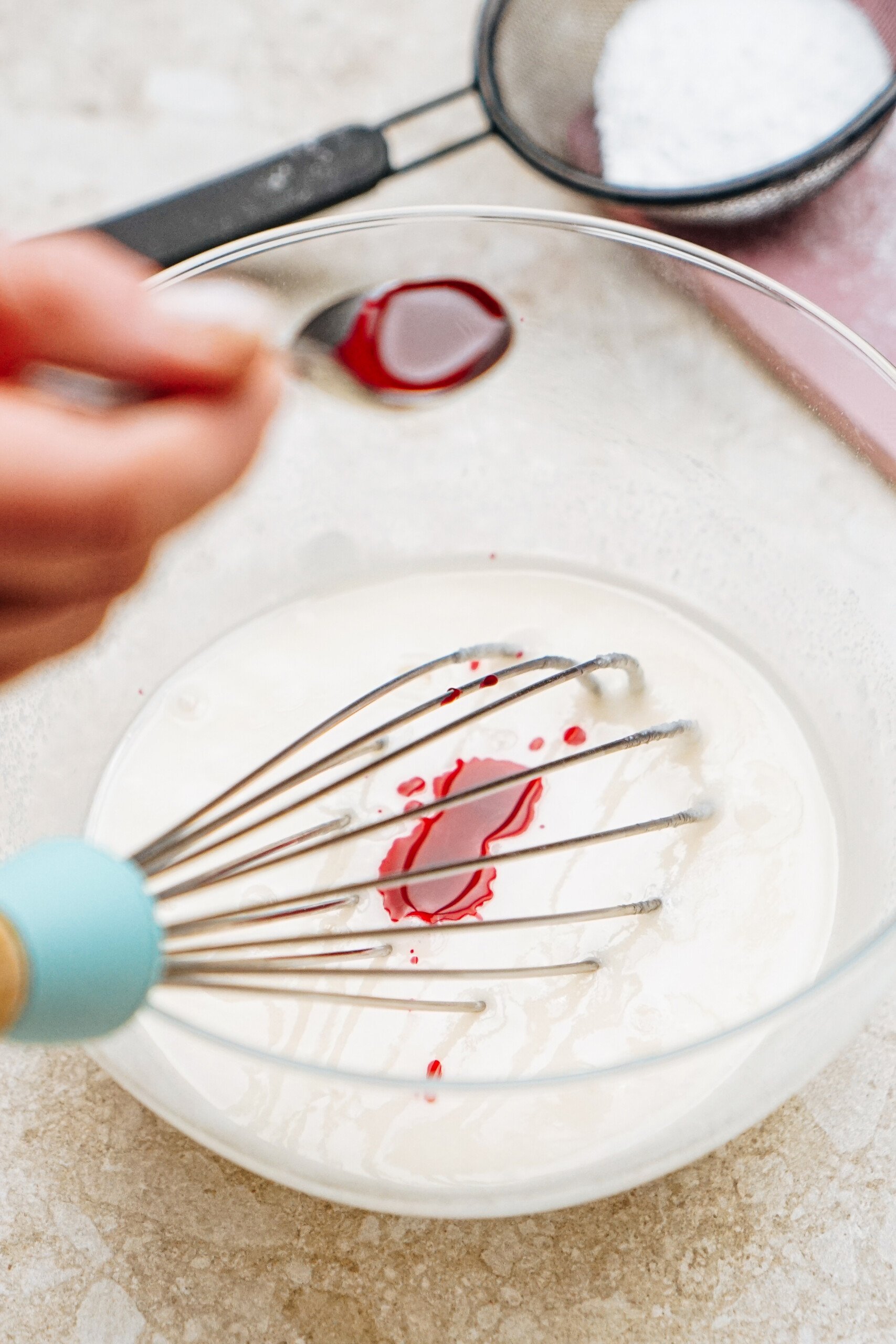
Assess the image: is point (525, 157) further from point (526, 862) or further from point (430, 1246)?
point (430, 1246)

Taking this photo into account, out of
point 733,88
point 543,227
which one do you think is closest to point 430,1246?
point 543,227

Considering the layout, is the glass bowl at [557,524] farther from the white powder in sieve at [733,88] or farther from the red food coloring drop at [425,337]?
the white powder in sieve at [733,88]

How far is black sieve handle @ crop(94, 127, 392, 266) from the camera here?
0.61 m

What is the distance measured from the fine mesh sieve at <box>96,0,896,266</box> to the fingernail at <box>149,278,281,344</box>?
0.16 ft

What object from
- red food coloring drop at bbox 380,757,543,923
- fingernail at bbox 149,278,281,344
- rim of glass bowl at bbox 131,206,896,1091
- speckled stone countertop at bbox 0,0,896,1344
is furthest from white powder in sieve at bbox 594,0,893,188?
speckled stone countertop at bbox 0,0,896,1344

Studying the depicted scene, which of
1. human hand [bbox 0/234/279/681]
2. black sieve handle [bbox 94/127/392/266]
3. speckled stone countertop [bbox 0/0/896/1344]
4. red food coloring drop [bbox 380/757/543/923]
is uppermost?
black sieve handle [bbox 94/127/392/266]

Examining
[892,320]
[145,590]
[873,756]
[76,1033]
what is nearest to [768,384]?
[892,320]

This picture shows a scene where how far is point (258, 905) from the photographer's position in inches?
16.6

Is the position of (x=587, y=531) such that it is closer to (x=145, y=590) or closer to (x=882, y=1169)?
(x=145, y=590)

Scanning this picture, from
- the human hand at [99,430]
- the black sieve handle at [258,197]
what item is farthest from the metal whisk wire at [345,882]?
the black sieve handle at [258,197]

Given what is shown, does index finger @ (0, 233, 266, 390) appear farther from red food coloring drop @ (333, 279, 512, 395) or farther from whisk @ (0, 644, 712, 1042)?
red food coloring drop @ (333, 279, 512, 395)

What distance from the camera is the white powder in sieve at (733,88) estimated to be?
0.67 metres

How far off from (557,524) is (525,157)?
204mm

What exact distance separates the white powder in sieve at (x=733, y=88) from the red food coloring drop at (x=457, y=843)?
350mm
